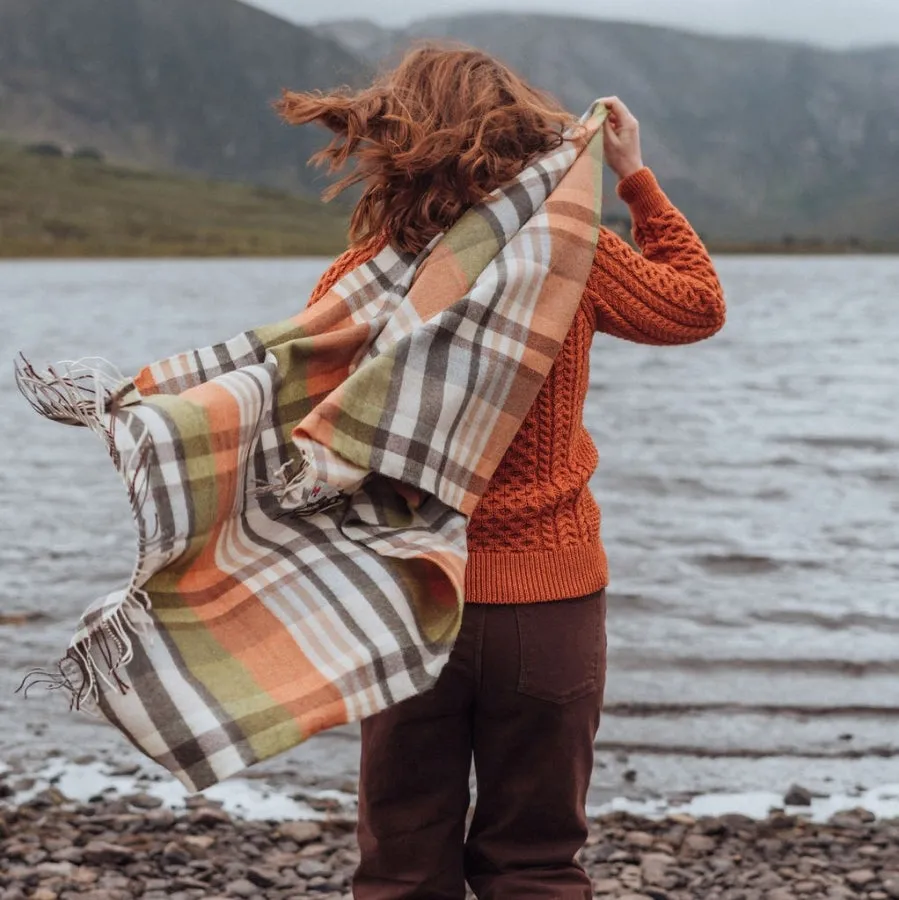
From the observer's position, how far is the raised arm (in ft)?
9.68

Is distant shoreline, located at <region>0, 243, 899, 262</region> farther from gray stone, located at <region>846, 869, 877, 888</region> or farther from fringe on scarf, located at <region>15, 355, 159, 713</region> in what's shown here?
fringe on scarf, located at <region>15, 355, 159, 713</region>

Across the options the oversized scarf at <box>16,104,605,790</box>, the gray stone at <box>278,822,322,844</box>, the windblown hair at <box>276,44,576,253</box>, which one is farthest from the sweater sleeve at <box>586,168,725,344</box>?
the gray stone at <box>278,822,322,844</box>

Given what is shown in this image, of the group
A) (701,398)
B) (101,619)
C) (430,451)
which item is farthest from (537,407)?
(701,398)

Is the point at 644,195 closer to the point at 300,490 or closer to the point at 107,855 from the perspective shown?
the point at 300,490

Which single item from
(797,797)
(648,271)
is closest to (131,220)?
(797,797)

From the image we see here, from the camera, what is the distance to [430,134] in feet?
8.98

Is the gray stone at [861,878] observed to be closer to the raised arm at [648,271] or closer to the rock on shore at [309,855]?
the rock on shore at [309,855]

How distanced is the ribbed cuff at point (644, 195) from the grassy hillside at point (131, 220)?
471ft

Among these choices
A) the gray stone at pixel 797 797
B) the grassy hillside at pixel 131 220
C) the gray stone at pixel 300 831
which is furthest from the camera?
the grassy hillside at pixel 131 220

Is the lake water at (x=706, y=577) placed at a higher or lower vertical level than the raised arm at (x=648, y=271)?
lower

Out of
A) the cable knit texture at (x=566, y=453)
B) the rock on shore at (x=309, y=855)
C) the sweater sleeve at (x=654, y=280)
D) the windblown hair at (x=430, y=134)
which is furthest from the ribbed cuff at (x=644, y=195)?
the rock on shore at (x=309, y=855)

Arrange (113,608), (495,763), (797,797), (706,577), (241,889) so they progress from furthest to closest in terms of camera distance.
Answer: (706,577)
(797,797)
(241,889)
(495,763)
(113,608)

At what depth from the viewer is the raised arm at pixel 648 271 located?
2.95 metres

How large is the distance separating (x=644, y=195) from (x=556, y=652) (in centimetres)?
119
